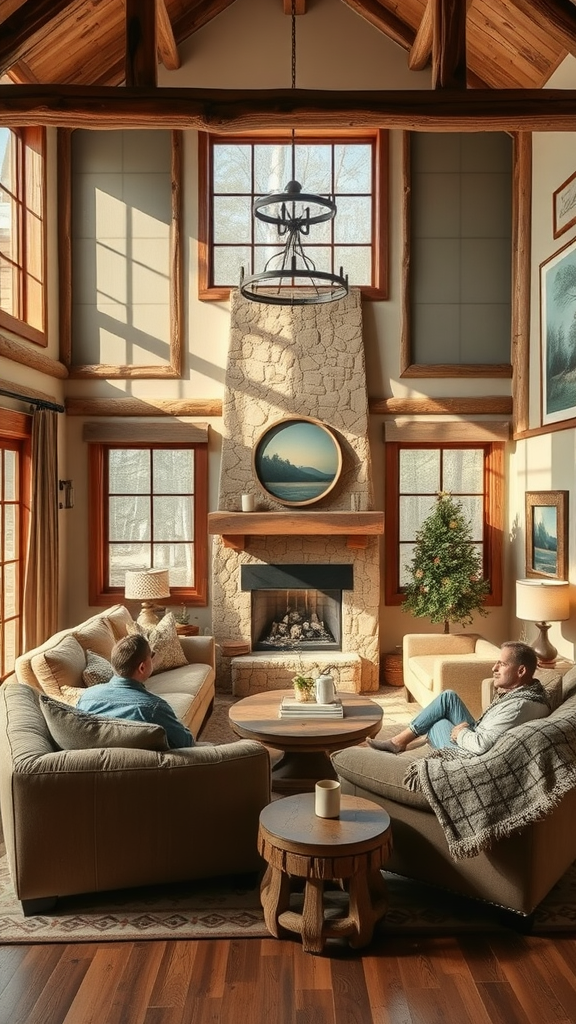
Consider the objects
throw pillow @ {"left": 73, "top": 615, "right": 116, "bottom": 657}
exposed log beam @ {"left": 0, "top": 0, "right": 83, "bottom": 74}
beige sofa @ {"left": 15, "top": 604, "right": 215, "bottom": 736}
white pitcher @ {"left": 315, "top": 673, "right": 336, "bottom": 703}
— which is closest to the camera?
exposed log beam @ {"left": 0, "top": 0, "right": 83, "bottom": 74}

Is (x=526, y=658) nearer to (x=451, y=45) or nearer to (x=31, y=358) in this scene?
(x=451, y=45)

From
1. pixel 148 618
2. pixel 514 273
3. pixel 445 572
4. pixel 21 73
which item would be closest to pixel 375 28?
pixel 514 273

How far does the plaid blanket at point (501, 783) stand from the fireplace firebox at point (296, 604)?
→ 395cm

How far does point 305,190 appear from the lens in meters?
7.34

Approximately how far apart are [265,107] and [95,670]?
323 cm

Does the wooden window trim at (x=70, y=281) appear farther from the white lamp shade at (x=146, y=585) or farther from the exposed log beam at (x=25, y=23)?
the exposed log beam at (x=25, y=23)

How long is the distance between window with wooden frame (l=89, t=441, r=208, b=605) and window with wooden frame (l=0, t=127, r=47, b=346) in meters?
1.43

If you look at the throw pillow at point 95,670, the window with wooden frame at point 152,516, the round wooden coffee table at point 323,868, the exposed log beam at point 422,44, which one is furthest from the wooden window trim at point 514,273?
the round wooden coffee table at point 323,868

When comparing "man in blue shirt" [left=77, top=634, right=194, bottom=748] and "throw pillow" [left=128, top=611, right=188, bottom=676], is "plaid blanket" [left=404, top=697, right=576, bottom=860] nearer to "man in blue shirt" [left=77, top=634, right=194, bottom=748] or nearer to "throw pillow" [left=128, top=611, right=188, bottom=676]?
"man in blue shirt" [left=77, top=634, right=194, bottom=748]

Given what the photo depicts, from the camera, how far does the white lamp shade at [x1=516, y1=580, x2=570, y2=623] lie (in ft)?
18.5

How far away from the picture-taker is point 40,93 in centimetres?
401

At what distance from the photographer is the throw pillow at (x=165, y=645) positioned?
18.7ft

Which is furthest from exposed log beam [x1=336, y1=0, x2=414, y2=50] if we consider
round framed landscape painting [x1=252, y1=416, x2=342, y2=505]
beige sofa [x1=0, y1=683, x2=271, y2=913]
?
beige sofa [x1=0, y1=683, x2=271, y2=913]

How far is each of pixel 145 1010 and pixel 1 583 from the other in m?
3.98
